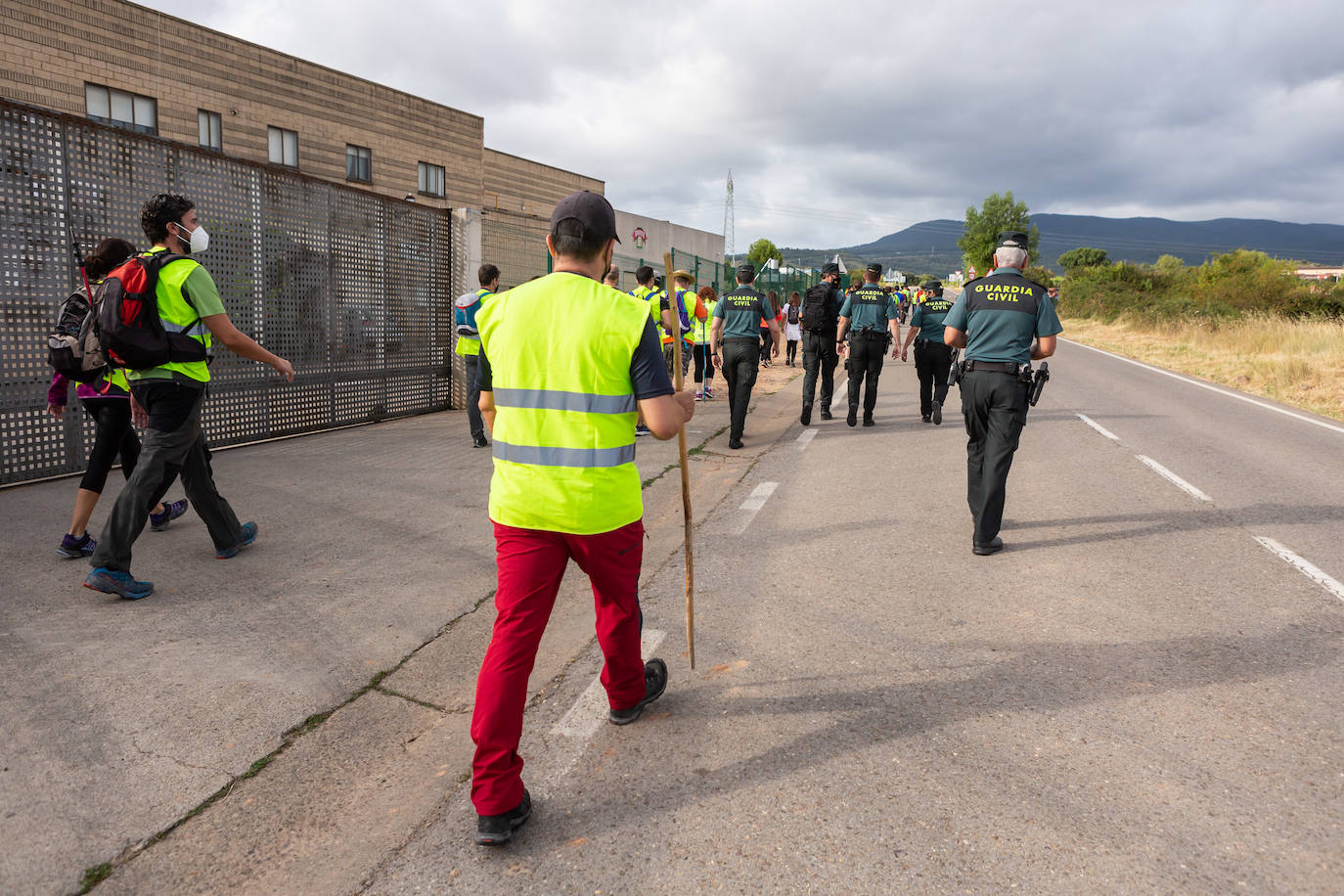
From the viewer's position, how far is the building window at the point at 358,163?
2514 cm

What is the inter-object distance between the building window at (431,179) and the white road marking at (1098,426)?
72.2 feet

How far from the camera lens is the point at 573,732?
3176mm

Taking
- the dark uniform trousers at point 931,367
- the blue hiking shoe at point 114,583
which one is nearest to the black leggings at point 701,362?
the dark uniform trousers at point 931,367

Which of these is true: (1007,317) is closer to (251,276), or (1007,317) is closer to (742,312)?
(742,312)

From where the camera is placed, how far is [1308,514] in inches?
260

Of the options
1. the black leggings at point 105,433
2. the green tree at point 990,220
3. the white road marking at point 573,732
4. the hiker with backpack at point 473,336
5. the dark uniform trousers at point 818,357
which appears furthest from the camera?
the green tree at point 990,220

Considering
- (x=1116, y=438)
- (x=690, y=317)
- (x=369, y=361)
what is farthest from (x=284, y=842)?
(x=690, y=317)

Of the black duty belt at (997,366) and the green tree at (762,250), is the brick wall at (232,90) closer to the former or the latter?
the black duty belt at (997,366)

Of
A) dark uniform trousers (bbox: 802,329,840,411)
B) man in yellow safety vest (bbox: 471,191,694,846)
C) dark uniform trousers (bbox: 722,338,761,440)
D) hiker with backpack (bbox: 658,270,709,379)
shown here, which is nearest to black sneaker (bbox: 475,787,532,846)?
man in yellow safety vest (bbox: 471,191,694,846)

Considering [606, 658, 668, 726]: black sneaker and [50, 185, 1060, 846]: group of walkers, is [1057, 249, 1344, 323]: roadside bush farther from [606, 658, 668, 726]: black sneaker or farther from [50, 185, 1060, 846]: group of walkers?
[606, 658, 668, 726]: black sneaker

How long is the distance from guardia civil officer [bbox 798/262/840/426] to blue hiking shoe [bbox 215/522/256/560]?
22.5ft

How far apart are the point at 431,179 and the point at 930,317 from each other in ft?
70.8

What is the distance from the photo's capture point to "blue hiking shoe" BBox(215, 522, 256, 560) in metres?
5.07

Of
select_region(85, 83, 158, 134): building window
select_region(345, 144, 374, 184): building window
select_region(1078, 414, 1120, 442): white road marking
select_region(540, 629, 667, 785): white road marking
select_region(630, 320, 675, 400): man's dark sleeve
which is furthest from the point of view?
select_region(345, 144, 374, 184): building window
